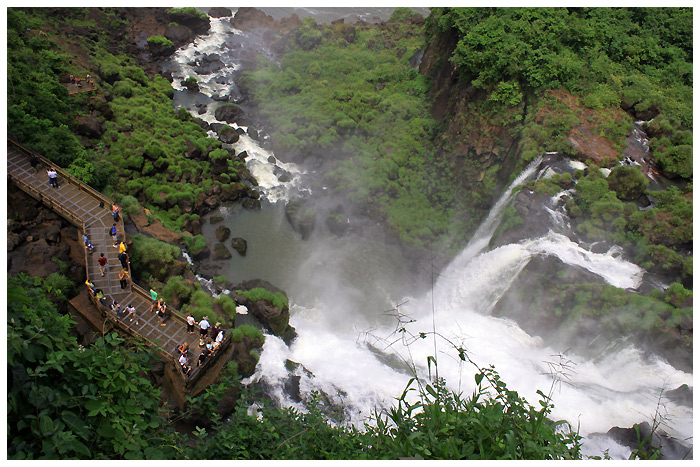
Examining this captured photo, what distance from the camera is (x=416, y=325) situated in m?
25.1

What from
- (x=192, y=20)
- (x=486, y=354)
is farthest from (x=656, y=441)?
(x=192, y=20)

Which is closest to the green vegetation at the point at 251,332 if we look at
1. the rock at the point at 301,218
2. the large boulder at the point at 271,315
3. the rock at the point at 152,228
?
the large boulder at the point at 271,315

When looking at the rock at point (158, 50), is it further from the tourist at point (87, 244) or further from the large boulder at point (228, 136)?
the tourist at point (87, 244)

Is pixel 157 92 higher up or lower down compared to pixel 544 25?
lower down

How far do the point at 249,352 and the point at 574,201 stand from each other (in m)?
17.4

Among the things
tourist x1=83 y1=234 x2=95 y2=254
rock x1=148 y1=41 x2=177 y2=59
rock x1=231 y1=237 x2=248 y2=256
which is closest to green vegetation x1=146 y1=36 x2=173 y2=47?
rock x1=148 y1=41 x2=177 y2=59

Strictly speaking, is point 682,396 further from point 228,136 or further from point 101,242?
point 228,136

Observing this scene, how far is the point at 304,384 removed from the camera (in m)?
20.7

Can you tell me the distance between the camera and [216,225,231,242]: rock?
28.6 metres

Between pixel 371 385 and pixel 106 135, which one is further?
pixel 106 135

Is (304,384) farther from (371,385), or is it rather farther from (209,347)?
(209,347)

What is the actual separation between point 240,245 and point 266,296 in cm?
549

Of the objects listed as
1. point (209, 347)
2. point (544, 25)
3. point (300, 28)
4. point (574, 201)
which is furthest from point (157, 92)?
point (574, 201)

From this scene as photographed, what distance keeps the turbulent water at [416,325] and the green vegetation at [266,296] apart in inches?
64.1
